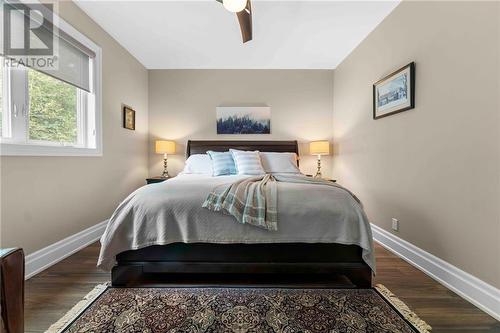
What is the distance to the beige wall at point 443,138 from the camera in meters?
1.58

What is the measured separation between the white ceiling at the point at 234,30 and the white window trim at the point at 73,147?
33 centimetres

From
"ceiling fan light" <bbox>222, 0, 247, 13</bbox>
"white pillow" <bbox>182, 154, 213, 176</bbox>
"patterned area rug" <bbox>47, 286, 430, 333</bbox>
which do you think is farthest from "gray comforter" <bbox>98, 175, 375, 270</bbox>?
"white pillow" <bbox>182, 154, 213, 176</bbox>

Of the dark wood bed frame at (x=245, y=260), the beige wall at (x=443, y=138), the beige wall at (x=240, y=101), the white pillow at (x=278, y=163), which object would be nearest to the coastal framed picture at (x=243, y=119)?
the beige wall at (x=240, y=101)

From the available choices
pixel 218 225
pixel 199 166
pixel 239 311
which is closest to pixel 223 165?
pixel 199 166

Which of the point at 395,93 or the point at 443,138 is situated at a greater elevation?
the point at 395,93

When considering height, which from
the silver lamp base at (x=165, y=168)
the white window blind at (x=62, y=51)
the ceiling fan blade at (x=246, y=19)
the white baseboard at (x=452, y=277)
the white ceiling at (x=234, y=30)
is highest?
the white ceiling at (x=234, y=30)

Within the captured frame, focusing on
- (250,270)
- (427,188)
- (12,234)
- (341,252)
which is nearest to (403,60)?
(427,188)

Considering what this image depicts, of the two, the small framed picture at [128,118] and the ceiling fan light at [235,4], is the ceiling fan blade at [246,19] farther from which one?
the small framed picture at [128,118]

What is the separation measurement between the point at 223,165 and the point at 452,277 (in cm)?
258

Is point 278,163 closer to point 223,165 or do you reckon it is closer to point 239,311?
point 223,165

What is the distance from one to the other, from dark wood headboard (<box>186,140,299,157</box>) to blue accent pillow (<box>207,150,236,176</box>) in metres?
0.65

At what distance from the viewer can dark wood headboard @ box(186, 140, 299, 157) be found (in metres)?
4.07

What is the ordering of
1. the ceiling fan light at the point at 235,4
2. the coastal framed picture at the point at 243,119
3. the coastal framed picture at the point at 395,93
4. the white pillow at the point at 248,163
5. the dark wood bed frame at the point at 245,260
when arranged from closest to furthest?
the ceiling fan light at the point at 235,4, the dark wood bed frame at the point at 245,260, the coastal framed picture at the point at 395,93, the white pillow at the point at 248,163, the coastal framed picture at the point at 243,119

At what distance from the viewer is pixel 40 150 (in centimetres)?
205
